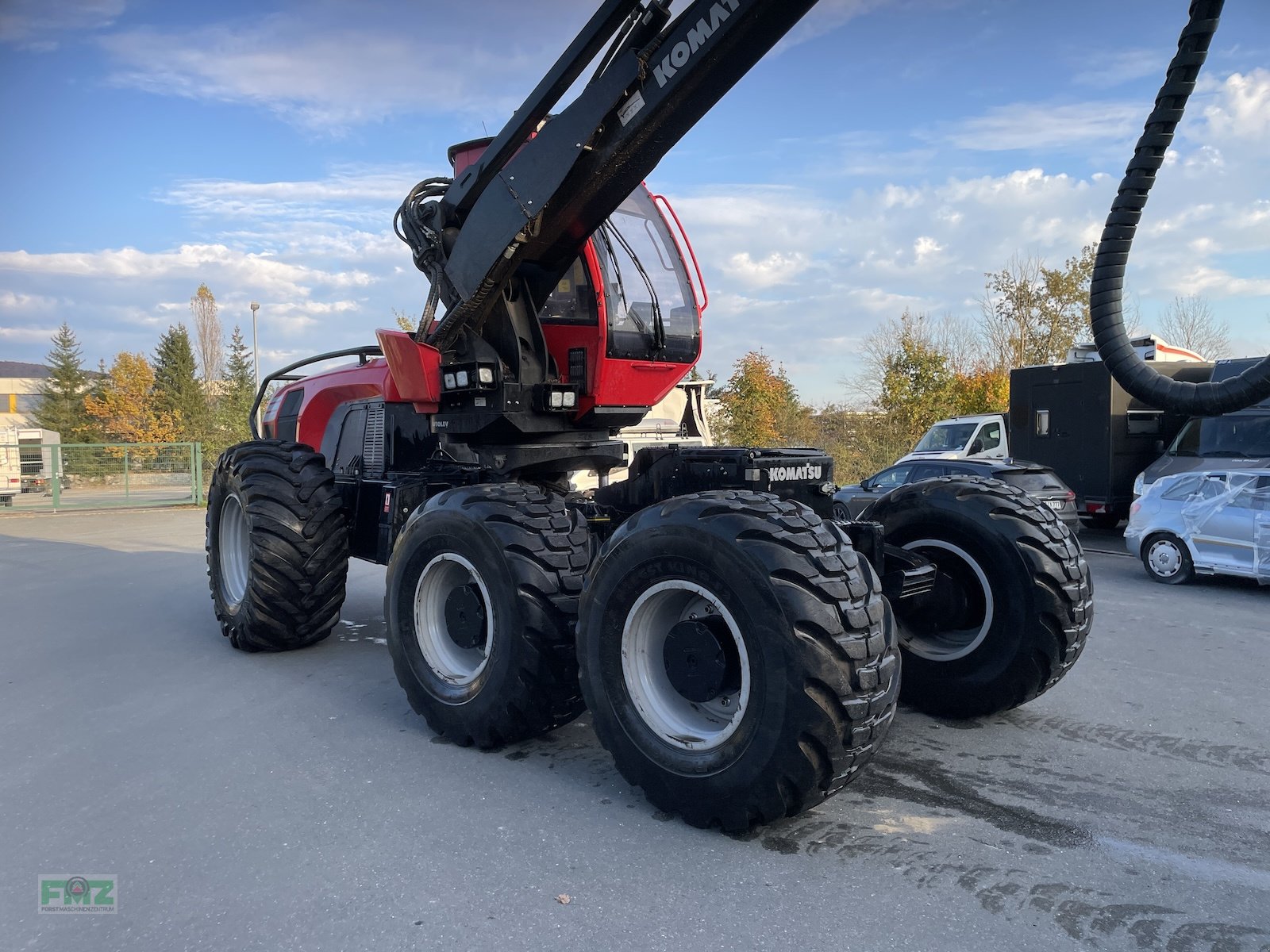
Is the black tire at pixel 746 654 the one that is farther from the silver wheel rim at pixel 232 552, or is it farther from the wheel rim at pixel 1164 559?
the wheel rim at pixel 1164 559

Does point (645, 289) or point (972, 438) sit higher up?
point (645, 289)

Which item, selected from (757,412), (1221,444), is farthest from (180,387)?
(1221,444)

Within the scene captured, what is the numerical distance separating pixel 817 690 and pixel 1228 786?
2346 millimetres

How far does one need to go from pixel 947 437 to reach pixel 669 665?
48.9 ft

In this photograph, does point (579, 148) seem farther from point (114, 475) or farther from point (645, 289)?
point (114, 475)

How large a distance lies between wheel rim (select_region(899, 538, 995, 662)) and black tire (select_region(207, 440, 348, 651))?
13.7 feet

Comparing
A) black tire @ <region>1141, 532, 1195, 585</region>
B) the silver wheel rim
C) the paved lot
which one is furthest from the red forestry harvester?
black tire @ <region>1141, 532, 1195, 585</region>

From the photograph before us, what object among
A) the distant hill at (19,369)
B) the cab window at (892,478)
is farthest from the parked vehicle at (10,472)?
the distant hill at (19,369)

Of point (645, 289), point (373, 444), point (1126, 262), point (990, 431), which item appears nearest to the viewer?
point (1126, 262)

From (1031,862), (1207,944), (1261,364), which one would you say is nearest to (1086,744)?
(1031,862)

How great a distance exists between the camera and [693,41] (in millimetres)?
3895

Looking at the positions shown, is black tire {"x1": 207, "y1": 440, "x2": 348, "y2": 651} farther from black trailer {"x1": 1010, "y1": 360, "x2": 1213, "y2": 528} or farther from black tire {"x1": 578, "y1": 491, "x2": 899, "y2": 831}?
black trailer {"x1": 1010, "y1": 360, "x2": 1213, "y2": 528}

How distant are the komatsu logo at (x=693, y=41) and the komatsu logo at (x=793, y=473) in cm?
205

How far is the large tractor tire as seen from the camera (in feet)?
15.0
